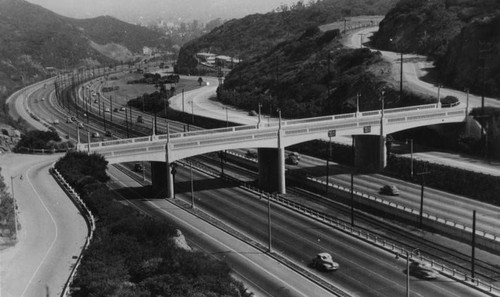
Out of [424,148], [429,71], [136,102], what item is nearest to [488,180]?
[424,148]

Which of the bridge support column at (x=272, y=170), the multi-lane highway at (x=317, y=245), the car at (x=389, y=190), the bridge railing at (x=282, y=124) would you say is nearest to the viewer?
the multi-lane highway at (x=317, y=245)

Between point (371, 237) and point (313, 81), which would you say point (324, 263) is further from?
point (313, 81)

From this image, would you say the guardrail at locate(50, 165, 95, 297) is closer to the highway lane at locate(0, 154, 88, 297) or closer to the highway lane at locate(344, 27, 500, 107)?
the highway lane at locate(0, 154, 88, 297)

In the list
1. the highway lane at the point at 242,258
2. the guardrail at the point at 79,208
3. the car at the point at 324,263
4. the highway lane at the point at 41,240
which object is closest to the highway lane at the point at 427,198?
the car at the point at 324,263

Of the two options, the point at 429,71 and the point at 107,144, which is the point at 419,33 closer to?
the point at 429,71

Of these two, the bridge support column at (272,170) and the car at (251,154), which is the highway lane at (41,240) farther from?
the car at (251,154)
